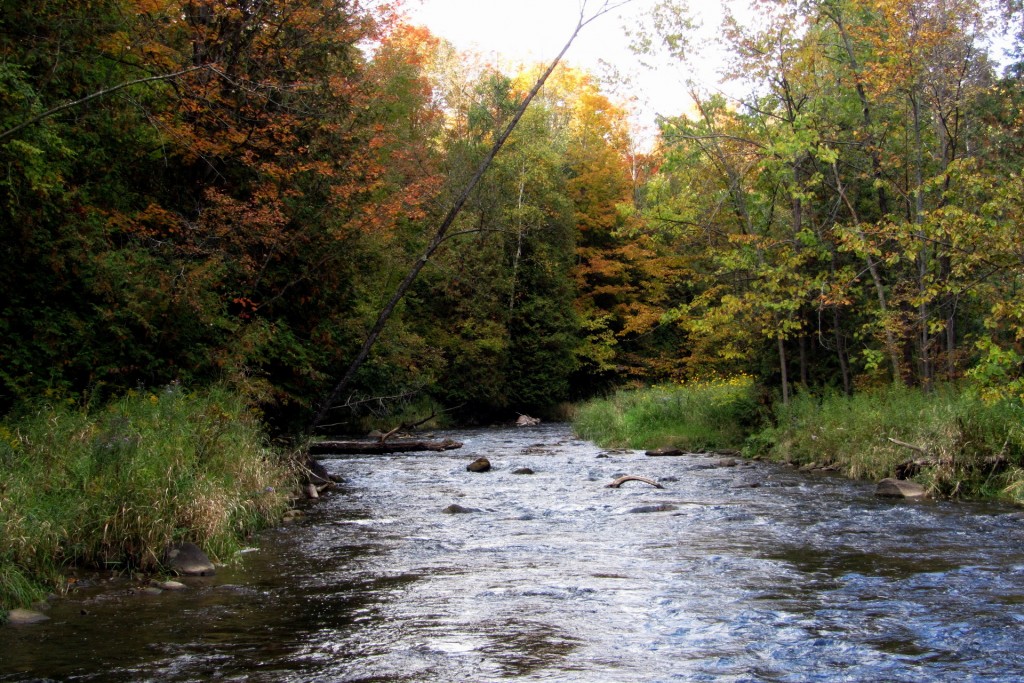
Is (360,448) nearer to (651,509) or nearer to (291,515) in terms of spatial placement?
(291,515)

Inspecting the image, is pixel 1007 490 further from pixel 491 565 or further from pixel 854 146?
pixel 854 146

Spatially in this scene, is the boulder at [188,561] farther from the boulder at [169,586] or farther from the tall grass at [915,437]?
the tall grass at [915,437]

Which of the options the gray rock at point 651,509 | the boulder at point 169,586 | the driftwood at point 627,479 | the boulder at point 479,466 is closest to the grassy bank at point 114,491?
the boulder at point 169,586

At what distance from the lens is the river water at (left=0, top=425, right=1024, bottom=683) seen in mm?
6094

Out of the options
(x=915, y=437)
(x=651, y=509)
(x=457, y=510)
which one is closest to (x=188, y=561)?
(x=457, y=510)

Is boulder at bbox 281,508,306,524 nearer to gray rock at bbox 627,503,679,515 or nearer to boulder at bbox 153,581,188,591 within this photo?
boulder at bbox 153,581,188,591

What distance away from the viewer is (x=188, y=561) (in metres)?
8.91

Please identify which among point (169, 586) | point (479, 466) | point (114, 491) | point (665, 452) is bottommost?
point (665, 452)

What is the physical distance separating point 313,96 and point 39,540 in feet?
38.4

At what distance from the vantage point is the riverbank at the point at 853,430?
45.1 feet

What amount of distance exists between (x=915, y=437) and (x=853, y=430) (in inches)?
99.9

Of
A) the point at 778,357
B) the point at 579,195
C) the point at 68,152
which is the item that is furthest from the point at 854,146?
the point at 579,195

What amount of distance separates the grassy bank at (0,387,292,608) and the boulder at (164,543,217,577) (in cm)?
13

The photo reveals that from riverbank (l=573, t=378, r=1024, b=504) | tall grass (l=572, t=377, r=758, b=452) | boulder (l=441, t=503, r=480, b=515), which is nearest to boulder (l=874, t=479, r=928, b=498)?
riverbank (l=573, t=378, r=1024, b=504)
